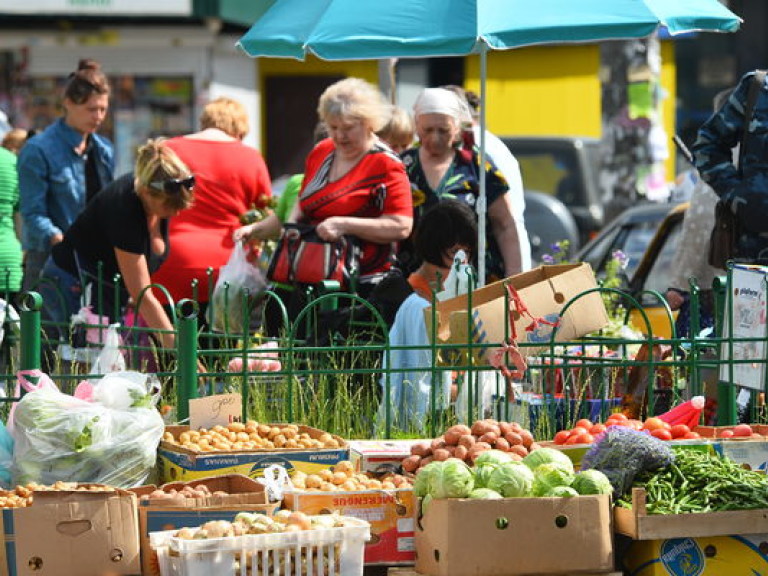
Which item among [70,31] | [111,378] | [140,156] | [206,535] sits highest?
[70,31]

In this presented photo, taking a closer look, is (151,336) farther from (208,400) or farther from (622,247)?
(622,247)

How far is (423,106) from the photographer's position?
A: 343 inches

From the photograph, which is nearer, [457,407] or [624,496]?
[624,496]

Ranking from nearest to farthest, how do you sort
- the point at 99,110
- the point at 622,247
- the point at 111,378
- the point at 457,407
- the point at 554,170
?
the point at 111,378 < the point at 457,407 < the point at 99,110 < the point at 622,247 < the point at 554,170

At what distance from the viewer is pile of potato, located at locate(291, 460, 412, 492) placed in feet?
18.9

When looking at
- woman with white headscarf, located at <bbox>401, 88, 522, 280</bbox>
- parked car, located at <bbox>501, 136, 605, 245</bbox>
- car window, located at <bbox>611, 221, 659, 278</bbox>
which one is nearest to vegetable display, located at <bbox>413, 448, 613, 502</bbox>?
woman with white headscarf, located at <bbox>401, 88, 522, 280</bbox>

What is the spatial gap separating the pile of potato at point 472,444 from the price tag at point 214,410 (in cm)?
80

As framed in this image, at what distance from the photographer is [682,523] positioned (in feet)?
18.1

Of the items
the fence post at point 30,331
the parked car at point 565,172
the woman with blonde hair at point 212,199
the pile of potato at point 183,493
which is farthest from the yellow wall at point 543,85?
the pile of potato at point 183,493

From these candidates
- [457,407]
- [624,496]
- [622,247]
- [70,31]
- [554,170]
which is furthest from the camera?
[70,31]

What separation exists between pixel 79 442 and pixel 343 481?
1004 mm

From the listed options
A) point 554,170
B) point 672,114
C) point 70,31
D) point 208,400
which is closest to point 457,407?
point 208,400

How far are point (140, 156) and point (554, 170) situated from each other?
9.31m

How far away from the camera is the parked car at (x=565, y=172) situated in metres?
17.1
